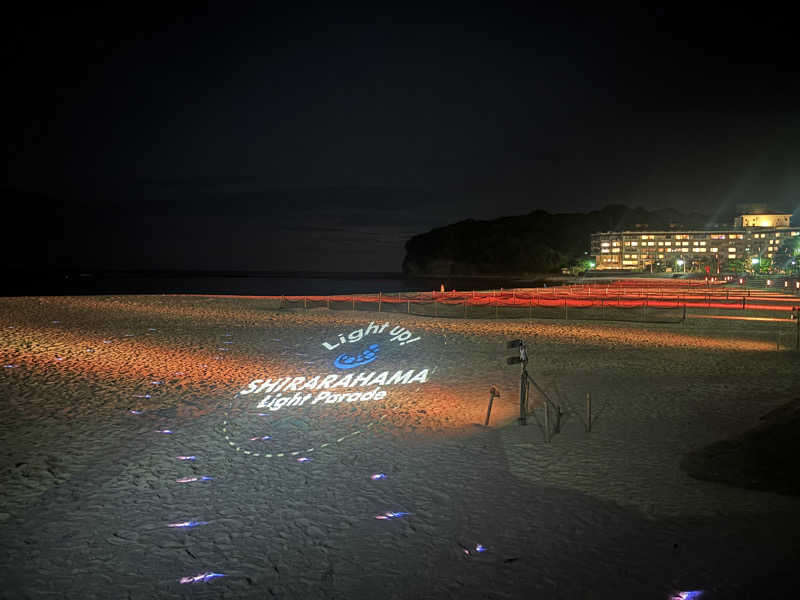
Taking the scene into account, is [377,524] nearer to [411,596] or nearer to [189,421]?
[411,596]

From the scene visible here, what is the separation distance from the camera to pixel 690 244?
17738 centimetres

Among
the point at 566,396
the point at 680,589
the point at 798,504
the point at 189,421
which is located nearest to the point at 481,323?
the point at 566,396

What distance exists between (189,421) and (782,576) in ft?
28.2

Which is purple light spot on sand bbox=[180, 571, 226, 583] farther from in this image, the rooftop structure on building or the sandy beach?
the rooftop structure on building

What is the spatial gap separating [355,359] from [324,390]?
3.69m

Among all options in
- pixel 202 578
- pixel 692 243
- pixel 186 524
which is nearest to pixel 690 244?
pixel 692 243

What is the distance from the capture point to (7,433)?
850 centimetres

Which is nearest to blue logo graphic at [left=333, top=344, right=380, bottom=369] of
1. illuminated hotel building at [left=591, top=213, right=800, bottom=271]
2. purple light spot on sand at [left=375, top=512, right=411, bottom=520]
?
purple light spot on sand at [left=375, top=512, right=411, bottom=520]

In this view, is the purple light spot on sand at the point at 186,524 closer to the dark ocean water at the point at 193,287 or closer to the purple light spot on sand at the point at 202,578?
the purple light spot on sand at the point at 202,578

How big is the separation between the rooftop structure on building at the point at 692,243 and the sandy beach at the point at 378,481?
161 meters

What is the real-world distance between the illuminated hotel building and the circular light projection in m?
162

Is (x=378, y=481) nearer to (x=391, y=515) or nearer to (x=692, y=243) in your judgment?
(x=391, y=515)

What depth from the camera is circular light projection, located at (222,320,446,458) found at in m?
8.57

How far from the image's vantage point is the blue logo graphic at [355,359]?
14.7m
